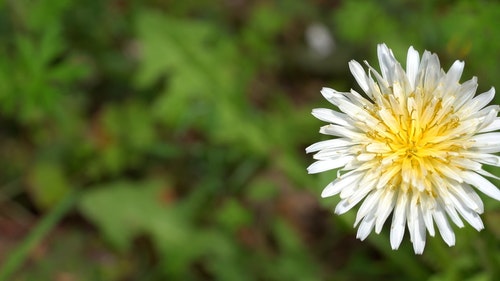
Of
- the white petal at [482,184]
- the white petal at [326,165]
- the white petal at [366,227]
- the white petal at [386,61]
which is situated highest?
the white petal at [386,61]

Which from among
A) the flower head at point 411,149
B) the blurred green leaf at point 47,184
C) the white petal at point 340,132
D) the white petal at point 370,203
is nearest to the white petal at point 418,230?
the flower head at point 411,149

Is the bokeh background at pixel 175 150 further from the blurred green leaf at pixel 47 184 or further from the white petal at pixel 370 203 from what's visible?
the white petal at pixel 370 203

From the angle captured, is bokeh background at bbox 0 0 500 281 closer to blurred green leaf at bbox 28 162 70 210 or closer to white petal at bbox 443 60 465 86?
blurred green leaf at bbox 28 162 70 210

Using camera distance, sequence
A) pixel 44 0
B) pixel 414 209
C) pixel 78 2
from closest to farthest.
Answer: pixel 414 209, pixel 44 0, pixel 78 2

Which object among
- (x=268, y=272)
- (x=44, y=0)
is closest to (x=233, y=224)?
(x=268, y=272)

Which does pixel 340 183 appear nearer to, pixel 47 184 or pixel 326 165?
pixel 326 165

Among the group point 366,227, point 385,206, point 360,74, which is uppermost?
point 360,74

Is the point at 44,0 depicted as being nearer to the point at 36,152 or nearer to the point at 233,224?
the point at 36,152

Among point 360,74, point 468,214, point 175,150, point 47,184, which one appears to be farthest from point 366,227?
point 47,184
